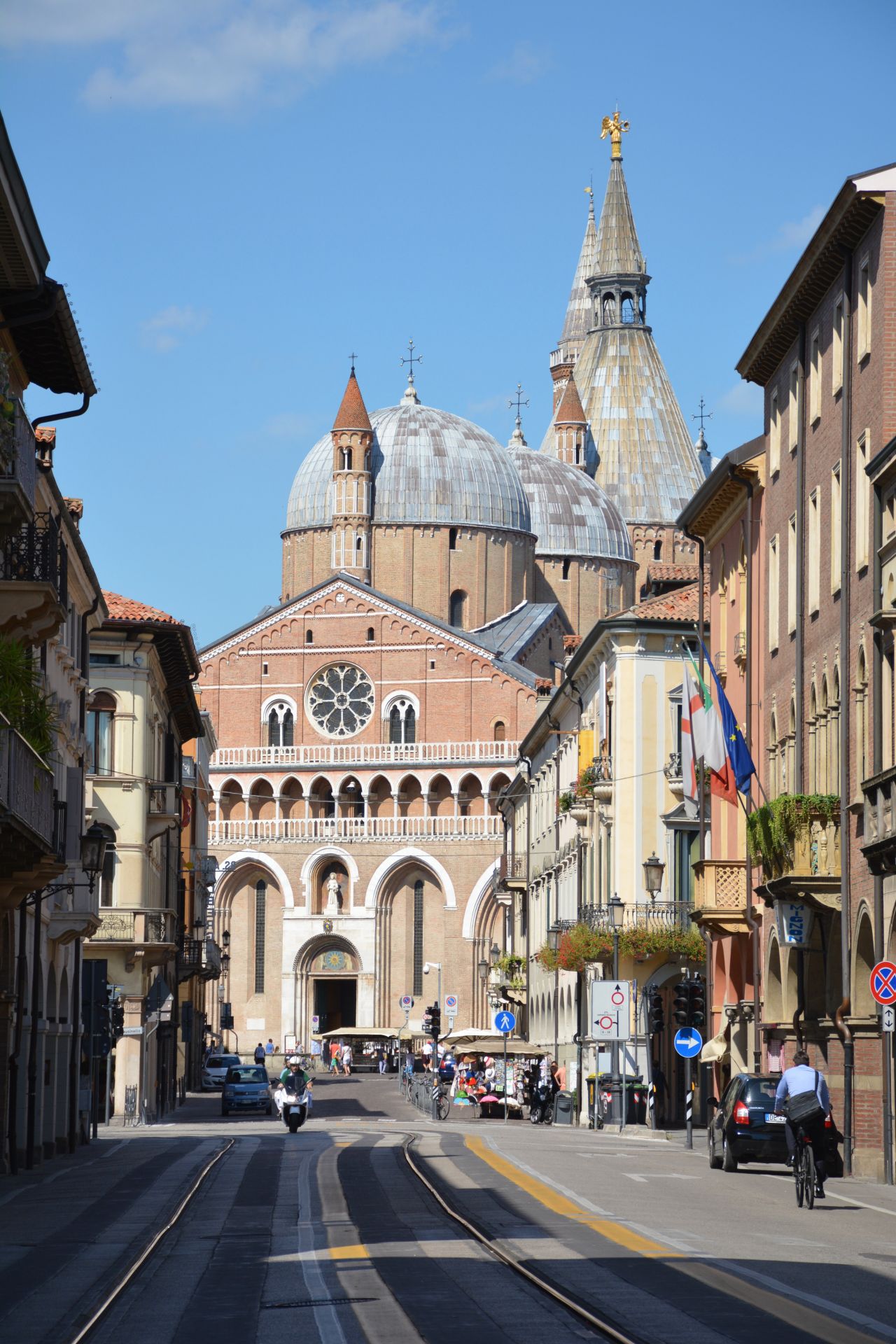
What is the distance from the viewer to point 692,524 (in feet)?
147

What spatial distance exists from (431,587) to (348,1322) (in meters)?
97.1

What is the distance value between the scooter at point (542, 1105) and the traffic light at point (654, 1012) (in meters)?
3.34

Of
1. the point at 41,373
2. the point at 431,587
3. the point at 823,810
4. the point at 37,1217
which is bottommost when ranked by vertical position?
the point at 37,1217

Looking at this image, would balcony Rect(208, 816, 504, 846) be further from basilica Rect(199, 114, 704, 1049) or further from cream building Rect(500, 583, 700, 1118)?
cream building Rect(500, 583, 700, 1118)

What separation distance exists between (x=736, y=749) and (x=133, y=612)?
20079mm

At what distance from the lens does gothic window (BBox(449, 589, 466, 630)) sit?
10975cm

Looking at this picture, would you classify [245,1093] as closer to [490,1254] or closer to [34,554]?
[34,554]

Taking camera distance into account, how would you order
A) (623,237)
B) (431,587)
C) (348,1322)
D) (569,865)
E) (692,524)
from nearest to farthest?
(348,1322) < (692,524) < (569,865) < (431,587) < (623,237)

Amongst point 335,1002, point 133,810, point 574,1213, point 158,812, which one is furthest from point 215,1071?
point 574,1213

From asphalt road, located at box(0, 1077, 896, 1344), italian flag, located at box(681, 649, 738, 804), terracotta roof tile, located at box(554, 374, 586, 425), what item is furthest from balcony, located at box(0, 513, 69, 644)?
terracotta roof tile, located at box(554, 374, 586, 425)

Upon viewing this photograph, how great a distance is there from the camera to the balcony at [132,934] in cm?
5162

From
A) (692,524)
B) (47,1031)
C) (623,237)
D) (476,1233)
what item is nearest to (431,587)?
(623,237)

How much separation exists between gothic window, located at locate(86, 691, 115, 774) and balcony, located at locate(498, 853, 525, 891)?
28.3 metres

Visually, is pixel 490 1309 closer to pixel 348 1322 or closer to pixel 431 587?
pixel 348 1322
